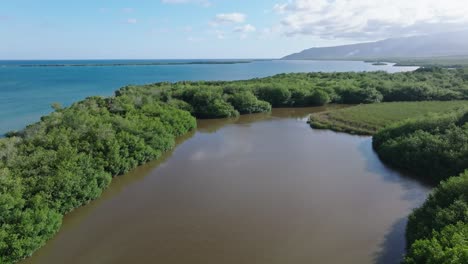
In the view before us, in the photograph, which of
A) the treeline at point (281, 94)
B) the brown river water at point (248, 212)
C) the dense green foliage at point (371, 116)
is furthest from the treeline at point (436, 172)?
the treeline at point (281, 94)

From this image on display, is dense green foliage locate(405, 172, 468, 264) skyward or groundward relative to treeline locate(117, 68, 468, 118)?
groundward

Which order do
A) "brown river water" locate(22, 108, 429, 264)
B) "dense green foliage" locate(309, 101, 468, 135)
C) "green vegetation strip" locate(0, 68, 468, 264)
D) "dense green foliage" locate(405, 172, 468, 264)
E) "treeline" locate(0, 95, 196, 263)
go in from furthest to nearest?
1. "dense green foliage" locate(309, 101, 468, 135)
2. "brown river water" locate(22, 108, 429, 264)
3. "green vegetation strip" locate(0, 68, 468, 264)
4. "treeline" locate(0, 95, 196, 263)
5. "dense green foliage" locate(405, 172, 468, 264)

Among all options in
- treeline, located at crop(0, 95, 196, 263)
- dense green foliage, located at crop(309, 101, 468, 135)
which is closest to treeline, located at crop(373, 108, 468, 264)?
dense green foliage, located at crop(309, 101, 468, 135)

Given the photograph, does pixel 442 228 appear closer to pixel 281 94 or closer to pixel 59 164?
pixel 59 164

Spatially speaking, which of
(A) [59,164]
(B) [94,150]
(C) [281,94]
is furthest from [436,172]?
(C) [281,94]

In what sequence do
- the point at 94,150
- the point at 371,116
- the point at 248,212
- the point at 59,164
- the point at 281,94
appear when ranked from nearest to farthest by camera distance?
the point at 248,212, the point at 59,164, the point at 94,150, the point at 371,116, the point at 281,94

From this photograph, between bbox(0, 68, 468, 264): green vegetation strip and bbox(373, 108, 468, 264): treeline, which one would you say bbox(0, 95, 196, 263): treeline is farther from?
bbox(373, 108, 468, 264): treeline
